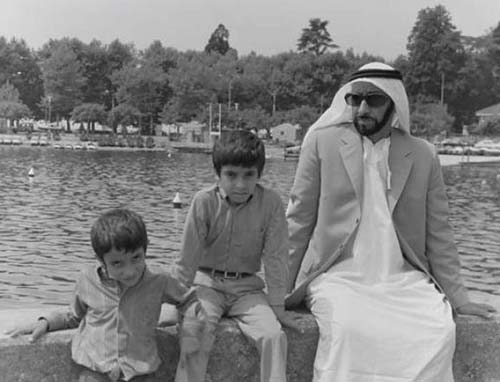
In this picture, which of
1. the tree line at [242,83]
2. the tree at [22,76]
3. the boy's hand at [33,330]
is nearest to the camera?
the boy's hand at [33,330]

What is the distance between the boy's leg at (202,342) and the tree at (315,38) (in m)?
102

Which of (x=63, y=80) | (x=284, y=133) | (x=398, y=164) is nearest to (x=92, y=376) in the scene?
(x=398, y=164)

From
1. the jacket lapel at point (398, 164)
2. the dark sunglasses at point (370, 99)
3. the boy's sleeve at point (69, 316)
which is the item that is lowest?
the boy's sleeve at point (69, 316)

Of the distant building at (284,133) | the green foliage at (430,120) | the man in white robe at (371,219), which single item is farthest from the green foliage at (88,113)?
the man in white robe at (371,219)

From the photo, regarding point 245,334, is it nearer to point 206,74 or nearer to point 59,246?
point 59,246

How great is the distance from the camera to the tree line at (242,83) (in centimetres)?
8806

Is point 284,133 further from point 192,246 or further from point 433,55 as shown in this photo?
point 192,246

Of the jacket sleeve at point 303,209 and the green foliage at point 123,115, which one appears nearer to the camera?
the jacket sleeve at point 303,209

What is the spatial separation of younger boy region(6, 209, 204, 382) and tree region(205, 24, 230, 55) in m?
111

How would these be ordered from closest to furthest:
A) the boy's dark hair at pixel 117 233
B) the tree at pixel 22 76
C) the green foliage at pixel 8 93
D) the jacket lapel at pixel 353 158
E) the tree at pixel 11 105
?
the boy's dark hair at pixel 117 233
the jacket lapel at pixel 353 158
the tree at pixel 11 105
the green foliage at pixel 8 93
the tree at pixel 22 76

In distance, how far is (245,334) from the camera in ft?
10.3

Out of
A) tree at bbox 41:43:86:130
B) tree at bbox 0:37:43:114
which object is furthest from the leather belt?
tree at bbox 0:37:43:114

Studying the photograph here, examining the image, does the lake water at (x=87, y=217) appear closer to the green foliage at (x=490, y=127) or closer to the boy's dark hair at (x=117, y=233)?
the boy's dark hair at (x=117, y=233)

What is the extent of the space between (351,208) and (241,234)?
1.88ft
